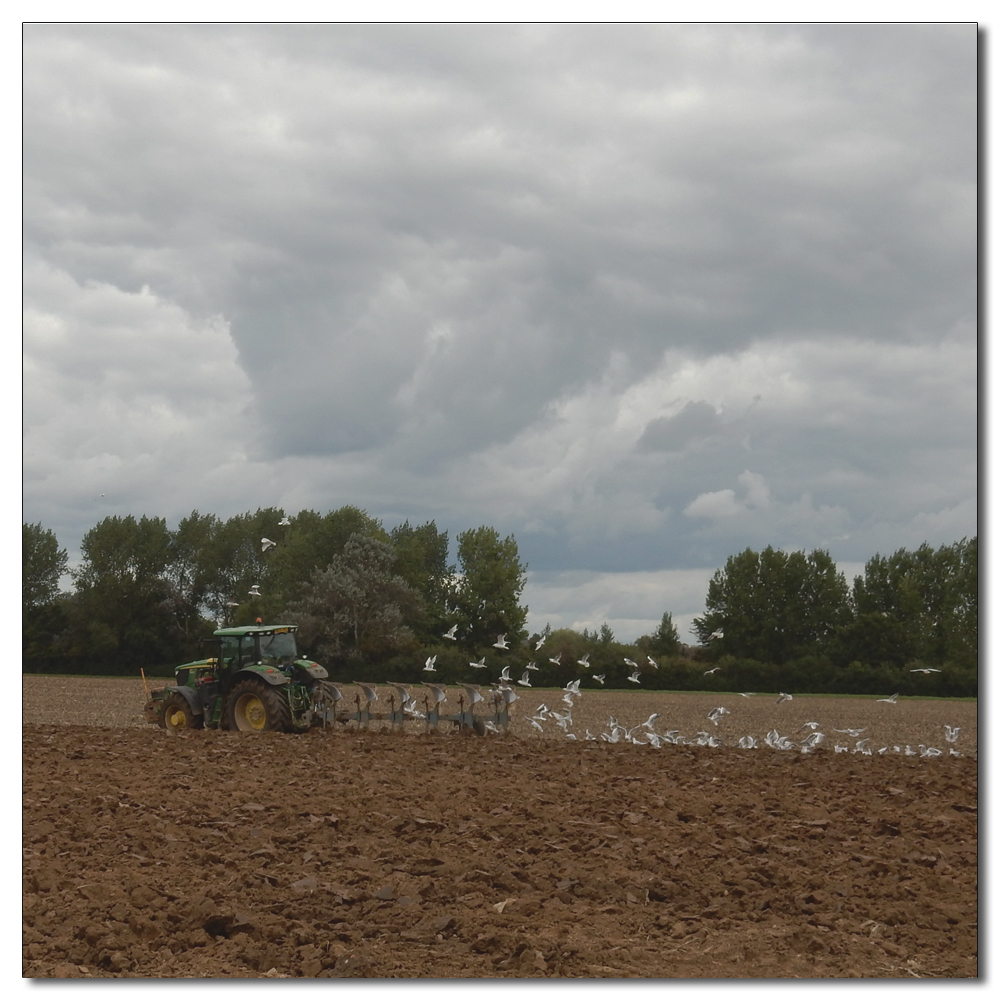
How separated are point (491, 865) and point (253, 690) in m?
12.3

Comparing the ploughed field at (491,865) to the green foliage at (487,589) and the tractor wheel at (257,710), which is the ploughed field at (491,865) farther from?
the green foliage at (487,589)

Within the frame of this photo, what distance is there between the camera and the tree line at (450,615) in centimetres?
3484

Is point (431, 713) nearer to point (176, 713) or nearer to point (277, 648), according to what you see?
point (277, 648)

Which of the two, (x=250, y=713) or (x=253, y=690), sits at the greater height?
(x=253, y=690)

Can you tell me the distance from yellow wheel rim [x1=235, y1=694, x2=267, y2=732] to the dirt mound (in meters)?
4.98

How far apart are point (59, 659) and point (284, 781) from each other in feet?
71.8

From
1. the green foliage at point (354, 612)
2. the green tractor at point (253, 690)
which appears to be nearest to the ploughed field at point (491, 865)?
the green tractor at point (253, 690)

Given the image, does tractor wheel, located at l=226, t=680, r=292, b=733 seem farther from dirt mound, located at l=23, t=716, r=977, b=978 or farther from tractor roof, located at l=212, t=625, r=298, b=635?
dirt mound, located at l=23, t=716, r=977, b=978

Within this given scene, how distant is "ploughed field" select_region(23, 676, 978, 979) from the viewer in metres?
6.40

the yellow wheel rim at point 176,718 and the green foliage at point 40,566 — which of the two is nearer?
the green foliage at point 40,566

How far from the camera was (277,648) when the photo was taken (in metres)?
21.0

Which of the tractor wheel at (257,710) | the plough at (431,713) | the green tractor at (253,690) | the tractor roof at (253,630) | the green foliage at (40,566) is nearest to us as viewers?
the green foliage at (40,566)

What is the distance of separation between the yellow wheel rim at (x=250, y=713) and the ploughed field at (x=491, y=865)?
338cm

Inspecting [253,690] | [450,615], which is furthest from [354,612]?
[253,690]
